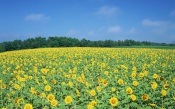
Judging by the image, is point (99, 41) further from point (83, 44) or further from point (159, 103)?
point (159, 103)

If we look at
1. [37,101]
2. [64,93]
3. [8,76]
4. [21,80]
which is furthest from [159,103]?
[8,76]

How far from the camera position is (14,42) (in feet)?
208

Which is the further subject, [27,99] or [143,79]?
[143,79]

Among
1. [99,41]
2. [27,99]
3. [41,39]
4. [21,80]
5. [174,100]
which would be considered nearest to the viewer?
[174,100]

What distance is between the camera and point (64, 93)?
6.09 m

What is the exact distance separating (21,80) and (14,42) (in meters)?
58.9

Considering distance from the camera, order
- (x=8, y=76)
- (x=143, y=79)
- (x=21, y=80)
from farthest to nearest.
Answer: (x=8, y=76) < (x=143, y=79) < (x=21, y=80)

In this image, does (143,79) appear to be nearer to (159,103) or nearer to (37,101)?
(159,103)

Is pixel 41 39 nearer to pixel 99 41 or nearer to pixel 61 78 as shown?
pixel 99 41

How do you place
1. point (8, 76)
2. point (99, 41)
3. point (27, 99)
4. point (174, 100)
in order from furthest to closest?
point (99, 41) < point (8, 76) < point (27, 99) < point (174, 100)

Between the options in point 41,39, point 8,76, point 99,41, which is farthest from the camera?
point 99,41

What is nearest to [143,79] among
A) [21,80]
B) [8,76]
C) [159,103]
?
[159,103]

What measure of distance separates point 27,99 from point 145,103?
8.73 ft

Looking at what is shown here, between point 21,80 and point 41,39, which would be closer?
point 21,80
